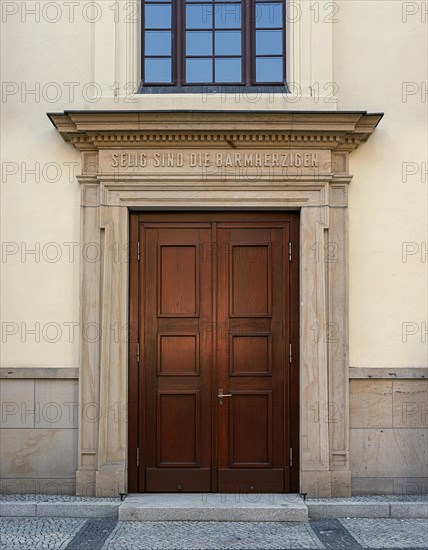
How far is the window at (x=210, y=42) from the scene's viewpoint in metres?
8.32

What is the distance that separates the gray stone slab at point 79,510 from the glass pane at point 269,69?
5.16 m

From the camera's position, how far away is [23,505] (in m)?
7.55

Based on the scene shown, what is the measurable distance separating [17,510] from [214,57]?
5615 millimetres

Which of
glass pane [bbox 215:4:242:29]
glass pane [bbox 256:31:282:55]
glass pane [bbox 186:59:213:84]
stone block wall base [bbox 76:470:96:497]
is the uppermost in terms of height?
glass pane [bbox 215:4:242:29]

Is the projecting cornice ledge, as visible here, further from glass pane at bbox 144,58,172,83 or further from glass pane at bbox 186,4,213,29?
glass pane at bbox 186,4,213,29

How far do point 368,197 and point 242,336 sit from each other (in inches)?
85.6

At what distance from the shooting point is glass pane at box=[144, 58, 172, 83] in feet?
27.3

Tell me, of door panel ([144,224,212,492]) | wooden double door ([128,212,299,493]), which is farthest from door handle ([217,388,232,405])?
door panel ([144,224,212,492])

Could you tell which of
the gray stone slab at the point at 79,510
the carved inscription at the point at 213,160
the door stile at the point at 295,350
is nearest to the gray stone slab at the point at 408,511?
the door stile at the point at 295,350

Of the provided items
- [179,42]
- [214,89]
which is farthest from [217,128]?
[179,42]

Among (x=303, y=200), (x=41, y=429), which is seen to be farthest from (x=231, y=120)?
(x=41, y=429)

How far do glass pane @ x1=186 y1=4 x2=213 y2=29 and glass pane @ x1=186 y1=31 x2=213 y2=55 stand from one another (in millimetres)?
84

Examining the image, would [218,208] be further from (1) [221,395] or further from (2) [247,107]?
(1) [221,395]

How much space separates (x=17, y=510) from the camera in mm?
7547
